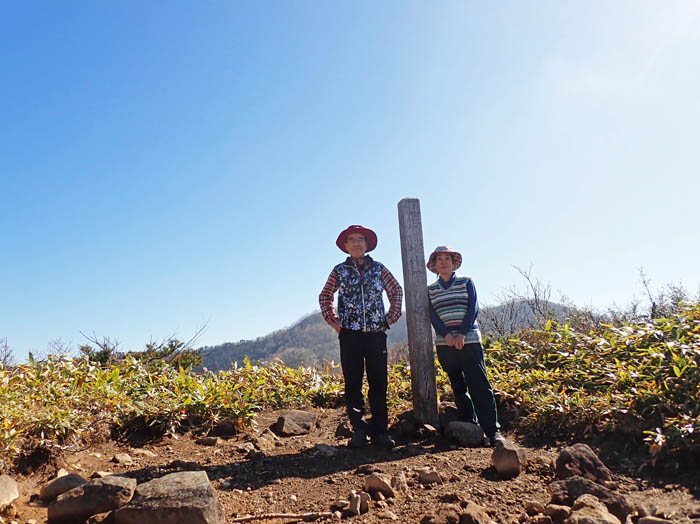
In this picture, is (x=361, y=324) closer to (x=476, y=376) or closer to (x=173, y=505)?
(x=476, y=376)

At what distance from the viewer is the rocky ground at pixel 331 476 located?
247 cm

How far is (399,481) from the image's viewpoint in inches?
110

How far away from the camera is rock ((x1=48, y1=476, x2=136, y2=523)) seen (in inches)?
92.0

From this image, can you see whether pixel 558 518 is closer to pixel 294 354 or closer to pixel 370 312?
pixel 370 312

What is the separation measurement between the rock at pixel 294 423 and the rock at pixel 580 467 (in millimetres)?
2264

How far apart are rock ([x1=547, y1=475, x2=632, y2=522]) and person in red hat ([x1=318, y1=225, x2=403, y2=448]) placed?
4.94ft

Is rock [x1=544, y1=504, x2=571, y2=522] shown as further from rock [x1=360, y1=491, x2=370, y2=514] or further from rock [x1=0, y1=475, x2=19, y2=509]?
rock [x1=0, y1=475, x2=19, y2=509]

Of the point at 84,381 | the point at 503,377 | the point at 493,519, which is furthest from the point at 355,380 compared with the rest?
the point at 84,381

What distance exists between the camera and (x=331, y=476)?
305 centimetres

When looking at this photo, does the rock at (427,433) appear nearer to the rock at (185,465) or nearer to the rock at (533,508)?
the rock at (533,508)

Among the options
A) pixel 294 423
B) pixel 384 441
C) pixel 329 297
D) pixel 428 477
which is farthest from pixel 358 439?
pixel 329 297

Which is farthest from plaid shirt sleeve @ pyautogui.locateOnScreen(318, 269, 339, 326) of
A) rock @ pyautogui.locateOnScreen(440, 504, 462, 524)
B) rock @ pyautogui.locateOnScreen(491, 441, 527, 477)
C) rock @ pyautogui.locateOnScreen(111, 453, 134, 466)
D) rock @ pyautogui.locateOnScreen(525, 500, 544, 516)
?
rock @ pyautogui.locateOnScreen(525, 500, 544, 516)

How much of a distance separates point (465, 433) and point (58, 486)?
2.90 meters

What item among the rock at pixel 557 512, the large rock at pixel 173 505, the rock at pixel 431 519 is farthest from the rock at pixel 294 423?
the rock at pixel 557 512
